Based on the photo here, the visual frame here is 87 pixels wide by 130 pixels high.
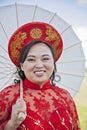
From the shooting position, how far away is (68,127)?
3.14 metres

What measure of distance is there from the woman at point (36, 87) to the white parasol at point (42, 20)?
4.57 feet

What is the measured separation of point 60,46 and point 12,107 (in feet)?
2.47

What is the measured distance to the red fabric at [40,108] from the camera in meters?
3.04

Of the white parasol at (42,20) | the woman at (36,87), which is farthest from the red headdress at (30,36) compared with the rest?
the white parasol at (42,20)

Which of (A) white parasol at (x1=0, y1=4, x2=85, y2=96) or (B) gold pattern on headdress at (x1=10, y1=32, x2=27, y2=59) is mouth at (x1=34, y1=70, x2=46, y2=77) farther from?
(A) white parasol at (x1=0, y1=4, x2=85, y2=96)

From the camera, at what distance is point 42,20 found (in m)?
4.89

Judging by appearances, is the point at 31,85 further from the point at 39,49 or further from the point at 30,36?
the point at 30,36

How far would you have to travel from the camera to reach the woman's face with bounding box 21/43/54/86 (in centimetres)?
308

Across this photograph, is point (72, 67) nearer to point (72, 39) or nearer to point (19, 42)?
point (72, 39)

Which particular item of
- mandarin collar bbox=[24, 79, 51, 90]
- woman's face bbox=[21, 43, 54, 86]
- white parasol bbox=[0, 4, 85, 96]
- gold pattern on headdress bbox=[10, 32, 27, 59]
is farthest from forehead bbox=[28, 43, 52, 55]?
white parasol bbox=[0, 4, 85, 96]

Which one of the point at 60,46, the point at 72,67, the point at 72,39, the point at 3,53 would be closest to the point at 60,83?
the point at 72,67

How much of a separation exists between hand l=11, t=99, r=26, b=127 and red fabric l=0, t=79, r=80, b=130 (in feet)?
0.53

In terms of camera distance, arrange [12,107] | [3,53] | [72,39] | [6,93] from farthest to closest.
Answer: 1. [72,39]
2. [3,53]
3. [6,93]
4. [12,107]

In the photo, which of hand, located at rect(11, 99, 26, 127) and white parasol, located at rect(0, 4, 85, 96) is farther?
white parasol, located at rect(0, 4, 85, 96)
